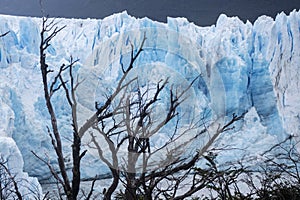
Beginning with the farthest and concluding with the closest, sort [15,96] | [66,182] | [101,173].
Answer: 1. [101,173]
2. [15,96]
3. [66,182]

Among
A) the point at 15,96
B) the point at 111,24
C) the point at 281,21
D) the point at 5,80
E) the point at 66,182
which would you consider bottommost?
the point at 66,182

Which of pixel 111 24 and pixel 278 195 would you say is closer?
pixel 278 195

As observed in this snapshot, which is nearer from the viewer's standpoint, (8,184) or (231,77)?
(8,184)

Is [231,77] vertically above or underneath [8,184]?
above

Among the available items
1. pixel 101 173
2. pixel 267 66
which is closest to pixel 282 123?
pixel 267 66

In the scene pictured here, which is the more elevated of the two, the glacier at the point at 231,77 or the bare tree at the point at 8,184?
the glacier at the point at 231,77

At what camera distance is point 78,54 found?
6605mm

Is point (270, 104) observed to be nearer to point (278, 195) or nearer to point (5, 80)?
point (5, 80)

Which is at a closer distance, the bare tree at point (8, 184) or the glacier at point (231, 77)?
the bare tree at point (8, 184)

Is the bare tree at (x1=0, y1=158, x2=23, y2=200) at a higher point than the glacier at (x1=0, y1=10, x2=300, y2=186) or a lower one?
lower

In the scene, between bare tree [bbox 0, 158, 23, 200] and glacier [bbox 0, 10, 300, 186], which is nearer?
bare tree [bbox 0, 158, 23, 200]

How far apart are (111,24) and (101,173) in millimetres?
2689

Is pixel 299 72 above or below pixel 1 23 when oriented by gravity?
below

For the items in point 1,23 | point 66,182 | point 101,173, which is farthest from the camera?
point 1,23
